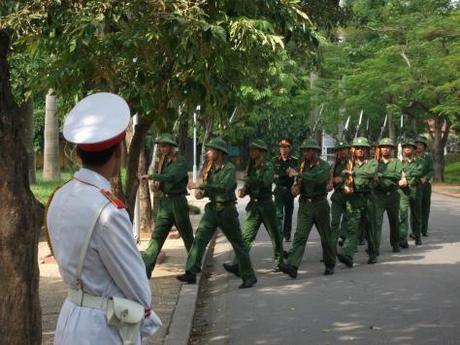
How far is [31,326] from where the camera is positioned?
426cm

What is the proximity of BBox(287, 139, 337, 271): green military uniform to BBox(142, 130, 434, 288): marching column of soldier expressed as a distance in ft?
0.04

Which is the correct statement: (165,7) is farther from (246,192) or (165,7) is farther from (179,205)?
(246,192)

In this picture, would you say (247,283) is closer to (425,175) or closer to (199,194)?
(199,194)

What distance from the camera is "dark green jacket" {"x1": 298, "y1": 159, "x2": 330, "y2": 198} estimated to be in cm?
936

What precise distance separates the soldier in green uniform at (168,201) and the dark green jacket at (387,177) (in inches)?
150

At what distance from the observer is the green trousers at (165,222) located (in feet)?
28.8

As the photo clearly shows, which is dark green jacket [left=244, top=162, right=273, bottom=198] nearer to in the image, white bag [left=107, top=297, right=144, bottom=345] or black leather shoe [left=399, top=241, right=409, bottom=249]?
black leather shoe [left=399, top=241, right=409, bottom=249]

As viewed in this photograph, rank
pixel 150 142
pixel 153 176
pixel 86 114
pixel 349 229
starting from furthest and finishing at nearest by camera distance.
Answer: pixel 150 142 < pixel 349 229 < pixel 153 176 < pixel 86 114

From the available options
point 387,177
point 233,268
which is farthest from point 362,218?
point 233,268

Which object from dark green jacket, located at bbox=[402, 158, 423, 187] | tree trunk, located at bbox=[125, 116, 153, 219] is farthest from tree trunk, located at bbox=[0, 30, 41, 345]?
dark green jacket, located at bbox=[402, 158, 423, 187]

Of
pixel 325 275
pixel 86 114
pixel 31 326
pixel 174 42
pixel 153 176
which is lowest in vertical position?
pixel 325 275

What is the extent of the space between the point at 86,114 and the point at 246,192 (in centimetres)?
689

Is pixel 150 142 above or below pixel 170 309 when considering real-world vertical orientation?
above

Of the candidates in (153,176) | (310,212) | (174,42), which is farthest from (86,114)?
(310,212)
